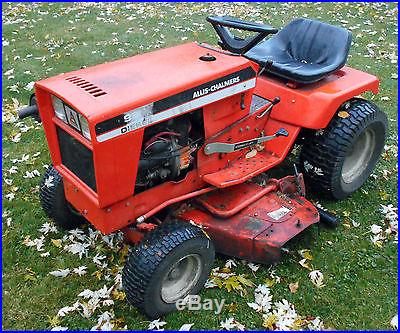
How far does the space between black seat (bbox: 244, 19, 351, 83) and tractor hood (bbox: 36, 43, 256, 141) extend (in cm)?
61

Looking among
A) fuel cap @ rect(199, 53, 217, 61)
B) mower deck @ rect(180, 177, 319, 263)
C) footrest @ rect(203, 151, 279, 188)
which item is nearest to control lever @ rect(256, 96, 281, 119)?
footrest @ rect(203, 151, 279, 188)

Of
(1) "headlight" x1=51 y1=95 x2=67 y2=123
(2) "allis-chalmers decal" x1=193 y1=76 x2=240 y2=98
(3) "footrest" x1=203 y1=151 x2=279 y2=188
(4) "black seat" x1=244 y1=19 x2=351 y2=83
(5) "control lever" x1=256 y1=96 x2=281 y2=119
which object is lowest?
(3) "footrest" x1=203 y1=151 x2=279 y2=188

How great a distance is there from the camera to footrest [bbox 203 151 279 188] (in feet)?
10.8

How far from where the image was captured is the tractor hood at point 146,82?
261 cm

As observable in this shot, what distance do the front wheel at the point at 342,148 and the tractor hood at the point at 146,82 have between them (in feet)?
2.81

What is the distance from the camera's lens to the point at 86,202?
120 inches

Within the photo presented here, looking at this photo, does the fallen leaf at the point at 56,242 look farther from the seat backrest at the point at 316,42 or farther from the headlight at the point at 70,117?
the seat backrest at the point at 316,42

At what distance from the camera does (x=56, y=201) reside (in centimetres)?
353

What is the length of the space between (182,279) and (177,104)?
1136 mm

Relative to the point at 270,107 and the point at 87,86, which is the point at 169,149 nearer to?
the point at 87,86

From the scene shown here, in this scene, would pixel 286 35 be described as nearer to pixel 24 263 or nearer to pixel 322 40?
pixel 322 40

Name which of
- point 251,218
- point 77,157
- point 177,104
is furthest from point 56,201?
point 251,218

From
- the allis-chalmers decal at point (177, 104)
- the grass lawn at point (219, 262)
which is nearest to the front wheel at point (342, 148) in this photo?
the grass lawn at point (219, 262)

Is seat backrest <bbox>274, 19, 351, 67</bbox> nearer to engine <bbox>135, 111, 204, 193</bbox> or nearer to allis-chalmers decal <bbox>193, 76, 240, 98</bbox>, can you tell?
allis-chalmers decal <bbox>193, 76, 240, 98</bbox>
